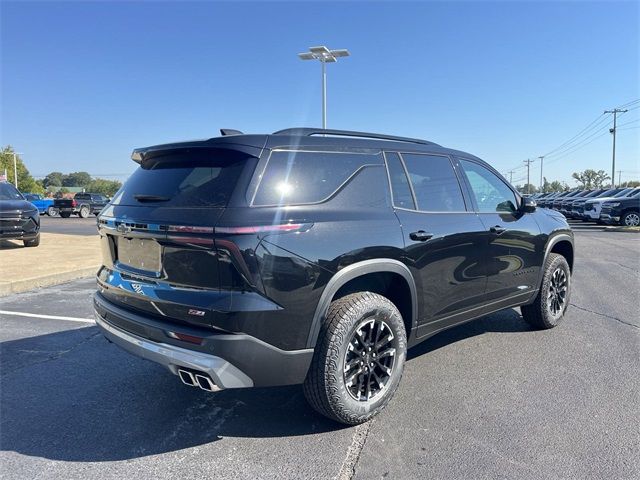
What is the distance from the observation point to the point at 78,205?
30953 millimetres

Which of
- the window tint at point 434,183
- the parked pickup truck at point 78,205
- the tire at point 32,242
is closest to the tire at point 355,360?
the window tint at point 434,183

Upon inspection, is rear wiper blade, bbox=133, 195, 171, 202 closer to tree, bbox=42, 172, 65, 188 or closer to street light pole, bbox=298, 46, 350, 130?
street light pole, bbox=298, 46, 350, 130

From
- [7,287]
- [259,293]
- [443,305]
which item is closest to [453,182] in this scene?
[443,305]

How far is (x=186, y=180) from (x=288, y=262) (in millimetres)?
887

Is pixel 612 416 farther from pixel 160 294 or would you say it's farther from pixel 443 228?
pixel 160 294

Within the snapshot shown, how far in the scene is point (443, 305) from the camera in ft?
12.3

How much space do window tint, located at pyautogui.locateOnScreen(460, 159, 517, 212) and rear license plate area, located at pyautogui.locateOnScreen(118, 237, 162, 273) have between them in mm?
2771

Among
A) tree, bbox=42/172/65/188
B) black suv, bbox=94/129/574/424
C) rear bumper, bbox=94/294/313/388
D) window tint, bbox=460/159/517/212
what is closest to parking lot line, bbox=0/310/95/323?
black suv, bbox=94/129/574/424

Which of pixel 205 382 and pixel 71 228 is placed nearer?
pixel 205 382

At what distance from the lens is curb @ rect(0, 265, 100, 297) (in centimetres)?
695

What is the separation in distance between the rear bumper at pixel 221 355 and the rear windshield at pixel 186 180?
745 millimetres

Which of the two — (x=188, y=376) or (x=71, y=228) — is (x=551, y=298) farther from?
(x=71, y=228)

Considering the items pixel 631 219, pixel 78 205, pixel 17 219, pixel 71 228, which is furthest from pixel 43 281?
pixel 78 205

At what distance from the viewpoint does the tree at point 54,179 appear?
12869 cm
